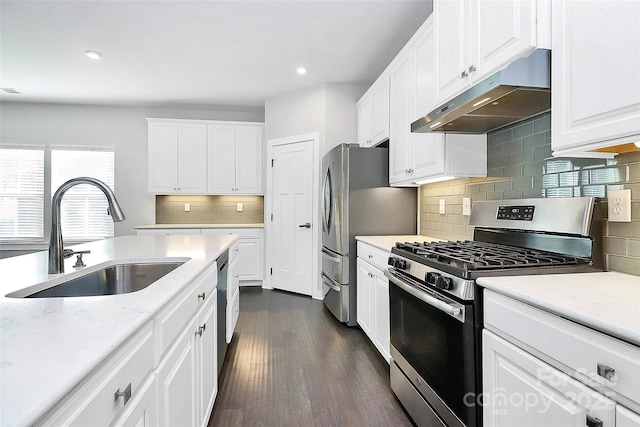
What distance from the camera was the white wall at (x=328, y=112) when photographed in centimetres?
412

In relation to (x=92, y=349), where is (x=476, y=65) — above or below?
above

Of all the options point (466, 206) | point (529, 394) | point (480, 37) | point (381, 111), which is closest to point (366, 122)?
point (381, 111)

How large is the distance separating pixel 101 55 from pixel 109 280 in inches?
116

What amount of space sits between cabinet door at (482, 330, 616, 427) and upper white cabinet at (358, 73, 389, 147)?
2.17 metres

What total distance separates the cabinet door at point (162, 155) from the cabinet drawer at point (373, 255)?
3296 millimetres

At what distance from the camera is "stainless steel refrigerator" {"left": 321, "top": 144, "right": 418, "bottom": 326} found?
302 centimetres

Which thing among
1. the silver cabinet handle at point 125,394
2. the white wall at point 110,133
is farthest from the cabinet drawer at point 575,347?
the white wall at point 110,133

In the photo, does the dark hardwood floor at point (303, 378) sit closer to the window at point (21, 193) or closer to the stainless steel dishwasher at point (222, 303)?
the stainless steel dishwasher at point (222, 303)

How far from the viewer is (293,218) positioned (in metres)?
4.34

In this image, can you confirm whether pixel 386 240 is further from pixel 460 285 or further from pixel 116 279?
pixel 116 279

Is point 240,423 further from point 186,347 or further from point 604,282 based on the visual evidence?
point 604,282

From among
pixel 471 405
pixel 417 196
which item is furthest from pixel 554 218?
pixel 417 196

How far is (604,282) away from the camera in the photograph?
3.83ft

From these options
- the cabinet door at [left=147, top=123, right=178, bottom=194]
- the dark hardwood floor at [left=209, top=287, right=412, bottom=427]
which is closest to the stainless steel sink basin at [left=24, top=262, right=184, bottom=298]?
the dark hardwood floor at [left=209, top=287, right=412, bottom=427]
